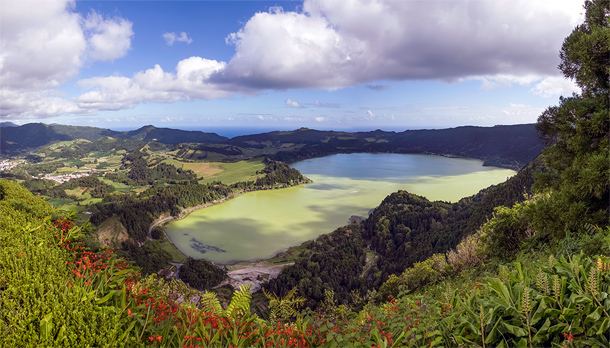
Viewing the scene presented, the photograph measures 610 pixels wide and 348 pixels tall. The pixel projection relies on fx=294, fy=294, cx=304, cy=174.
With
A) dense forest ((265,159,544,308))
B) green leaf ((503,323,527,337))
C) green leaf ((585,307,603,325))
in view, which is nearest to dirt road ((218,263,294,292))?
dense forest ((265,159,544,308))

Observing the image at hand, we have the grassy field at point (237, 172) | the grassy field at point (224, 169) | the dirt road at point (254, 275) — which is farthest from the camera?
the grassy field at point (224, 169)

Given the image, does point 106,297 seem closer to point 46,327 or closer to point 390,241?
point 46,327

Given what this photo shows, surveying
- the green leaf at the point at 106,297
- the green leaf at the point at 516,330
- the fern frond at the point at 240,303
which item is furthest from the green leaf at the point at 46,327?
the green leaf at the point at 516,330

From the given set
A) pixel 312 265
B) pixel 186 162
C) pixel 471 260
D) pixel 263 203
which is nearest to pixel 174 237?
pixel 263 203

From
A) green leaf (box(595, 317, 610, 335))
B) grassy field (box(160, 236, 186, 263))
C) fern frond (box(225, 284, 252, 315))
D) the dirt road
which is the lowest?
grassy field (box(160, 236, 186, 263))

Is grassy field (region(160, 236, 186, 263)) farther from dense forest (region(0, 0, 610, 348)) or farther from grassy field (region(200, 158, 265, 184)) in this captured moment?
grassy field (region(200, 158, 265, 184))

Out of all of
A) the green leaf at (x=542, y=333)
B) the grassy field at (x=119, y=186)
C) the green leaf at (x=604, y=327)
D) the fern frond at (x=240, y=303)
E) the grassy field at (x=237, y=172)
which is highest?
the green leaf at (x=604, y=327)

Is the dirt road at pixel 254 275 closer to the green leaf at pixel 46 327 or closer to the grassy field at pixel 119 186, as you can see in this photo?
the green leaf at pixel 46 327

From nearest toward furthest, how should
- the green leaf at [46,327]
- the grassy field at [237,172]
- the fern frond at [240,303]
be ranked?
the green leaf at [46,327] → the fern frond at [240,303] → the grassy field at [237,172]
